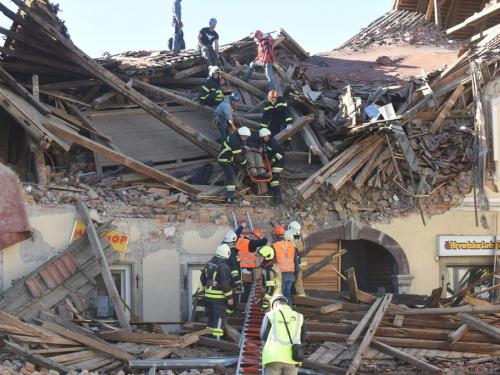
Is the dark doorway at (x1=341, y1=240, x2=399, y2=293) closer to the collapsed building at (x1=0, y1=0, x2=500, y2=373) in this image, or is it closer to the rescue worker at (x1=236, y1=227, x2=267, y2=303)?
the collapsed building at (x1=0, y1=0, x2=500, y2=373)

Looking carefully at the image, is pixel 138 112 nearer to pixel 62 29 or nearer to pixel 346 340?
pixel 62 29

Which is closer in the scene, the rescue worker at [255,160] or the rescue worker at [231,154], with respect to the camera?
the rescue worker at [231,154]

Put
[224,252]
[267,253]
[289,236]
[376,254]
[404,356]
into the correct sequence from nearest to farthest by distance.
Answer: [404,356], [224,252], [267,253], [289,236], [376,254]

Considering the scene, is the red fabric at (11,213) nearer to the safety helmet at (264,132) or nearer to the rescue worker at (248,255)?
the rescue worker at (248,255)

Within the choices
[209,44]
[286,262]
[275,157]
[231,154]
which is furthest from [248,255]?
[209,44]

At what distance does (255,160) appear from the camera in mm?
14945

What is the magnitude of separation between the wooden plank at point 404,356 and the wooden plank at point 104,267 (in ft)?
14.4

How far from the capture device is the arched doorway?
1530 centimetres

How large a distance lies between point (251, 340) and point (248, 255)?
8.53 feet

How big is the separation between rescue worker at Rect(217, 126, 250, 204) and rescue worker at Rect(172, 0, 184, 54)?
618cm

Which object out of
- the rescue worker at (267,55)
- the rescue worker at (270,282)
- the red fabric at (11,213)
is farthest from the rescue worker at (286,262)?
the rescue worker at (267,55)

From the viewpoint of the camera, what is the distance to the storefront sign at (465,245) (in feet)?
51.7

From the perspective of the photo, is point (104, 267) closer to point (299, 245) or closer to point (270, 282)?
point (270, 282)

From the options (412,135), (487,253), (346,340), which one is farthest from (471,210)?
(346,340)
